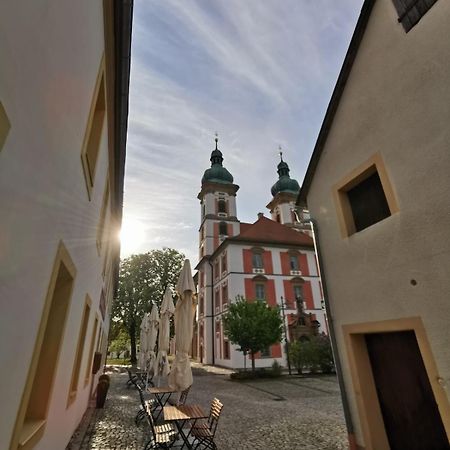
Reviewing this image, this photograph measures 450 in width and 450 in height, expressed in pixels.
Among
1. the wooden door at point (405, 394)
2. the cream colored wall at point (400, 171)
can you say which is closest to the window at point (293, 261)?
the cream colored wall at point (400, 171)

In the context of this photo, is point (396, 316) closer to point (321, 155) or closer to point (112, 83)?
point (321, 155)

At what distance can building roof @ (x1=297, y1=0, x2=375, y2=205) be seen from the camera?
592cm

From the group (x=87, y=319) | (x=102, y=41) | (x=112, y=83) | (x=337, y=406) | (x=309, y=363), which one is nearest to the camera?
(x=102, y=41)

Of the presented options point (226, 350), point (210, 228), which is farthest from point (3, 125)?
point (210, 228)

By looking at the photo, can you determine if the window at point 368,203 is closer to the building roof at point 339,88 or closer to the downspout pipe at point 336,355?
the downspout pipe at point 336,355

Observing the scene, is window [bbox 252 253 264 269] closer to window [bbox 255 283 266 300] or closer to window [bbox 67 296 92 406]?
window [bbox 255 283 266 300]

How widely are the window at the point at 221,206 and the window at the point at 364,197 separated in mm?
34895

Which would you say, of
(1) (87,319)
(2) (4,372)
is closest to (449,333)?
(2) (4,372)

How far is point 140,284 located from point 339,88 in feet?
107

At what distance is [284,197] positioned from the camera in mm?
47312

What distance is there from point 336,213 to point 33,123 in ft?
18.5

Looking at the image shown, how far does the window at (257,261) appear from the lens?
30844 mm

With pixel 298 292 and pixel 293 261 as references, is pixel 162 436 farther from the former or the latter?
pixel 293 261

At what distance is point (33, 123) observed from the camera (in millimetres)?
2232
